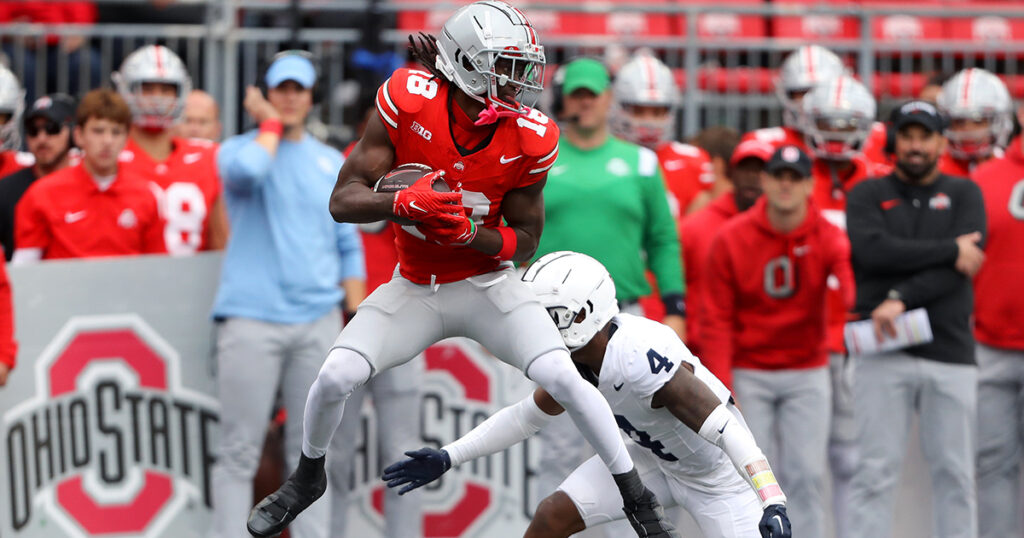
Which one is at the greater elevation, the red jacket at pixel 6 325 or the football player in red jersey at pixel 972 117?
the football player in red jersey at pixel 972 117

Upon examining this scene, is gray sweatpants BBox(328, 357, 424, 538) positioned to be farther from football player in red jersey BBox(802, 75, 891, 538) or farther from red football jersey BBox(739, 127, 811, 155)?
red football jersey BBox(739, 127, 811, 155)

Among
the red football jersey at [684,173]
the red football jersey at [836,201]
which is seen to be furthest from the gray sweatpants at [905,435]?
the red football jersey at [684,173]

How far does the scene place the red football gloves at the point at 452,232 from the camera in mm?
4902

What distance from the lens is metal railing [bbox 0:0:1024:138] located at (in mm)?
9523

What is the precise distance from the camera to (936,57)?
10.7 meters

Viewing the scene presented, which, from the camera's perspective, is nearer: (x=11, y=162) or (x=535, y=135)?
(x=535, y=135)

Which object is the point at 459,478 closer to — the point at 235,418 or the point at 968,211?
the point at 235,418

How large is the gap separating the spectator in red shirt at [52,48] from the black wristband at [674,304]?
4.52m

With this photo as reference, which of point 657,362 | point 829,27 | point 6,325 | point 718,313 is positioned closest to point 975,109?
point 718,313

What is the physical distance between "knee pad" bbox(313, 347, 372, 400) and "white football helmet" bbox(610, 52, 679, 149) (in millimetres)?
3828

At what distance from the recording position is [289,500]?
5.35m

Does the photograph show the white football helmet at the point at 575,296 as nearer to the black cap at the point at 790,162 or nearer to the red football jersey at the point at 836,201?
the black cap at the point at 790,162

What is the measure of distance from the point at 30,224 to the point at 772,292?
356 centimetres

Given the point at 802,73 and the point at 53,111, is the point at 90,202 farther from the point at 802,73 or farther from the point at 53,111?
the point at 802,73
